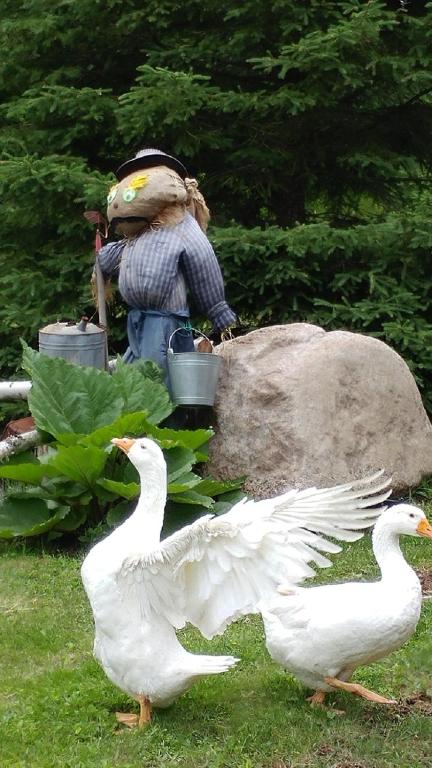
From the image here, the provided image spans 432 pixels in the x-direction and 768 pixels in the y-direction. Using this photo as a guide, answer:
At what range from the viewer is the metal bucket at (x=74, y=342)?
7.03 metres

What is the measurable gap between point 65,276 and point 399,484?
126 inches

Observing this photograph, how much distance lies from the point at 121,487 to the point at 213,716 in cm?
211

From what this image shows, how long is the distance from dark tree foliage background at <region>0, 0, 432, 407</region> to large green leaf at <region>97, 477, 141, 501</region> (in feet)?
7.94

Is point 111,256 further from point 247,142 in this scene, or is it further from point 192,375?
point 247,142

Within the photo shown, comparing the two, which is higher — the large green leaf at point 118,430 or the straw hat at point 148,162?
the straw hat at point 148,162

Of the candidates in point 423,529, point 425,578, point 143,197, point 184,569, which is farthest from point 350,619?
point 143,197

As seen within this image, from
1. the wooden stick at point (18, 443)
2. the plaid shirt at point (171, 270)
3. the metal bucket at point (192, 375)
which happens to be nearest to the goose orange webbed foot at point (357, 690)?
the metal bucket at point (192, 375)

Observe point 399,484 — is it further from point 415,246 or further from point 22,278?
point 22,278

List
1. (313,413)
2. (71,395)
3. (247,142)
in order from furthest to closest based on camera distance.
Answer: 1. (247,142)
2. (313,413)
3. (71,395)

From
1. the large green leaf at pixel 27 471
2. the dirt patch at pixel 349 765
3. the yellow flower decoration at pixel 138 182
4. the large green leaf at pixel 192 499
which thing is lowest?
the large green leaf at pixel 192 499

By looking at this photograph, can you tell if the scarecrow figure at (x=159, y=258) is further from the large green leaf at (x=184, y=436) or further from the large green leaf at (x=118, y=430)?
the large green leaf at (x=118, y=430)

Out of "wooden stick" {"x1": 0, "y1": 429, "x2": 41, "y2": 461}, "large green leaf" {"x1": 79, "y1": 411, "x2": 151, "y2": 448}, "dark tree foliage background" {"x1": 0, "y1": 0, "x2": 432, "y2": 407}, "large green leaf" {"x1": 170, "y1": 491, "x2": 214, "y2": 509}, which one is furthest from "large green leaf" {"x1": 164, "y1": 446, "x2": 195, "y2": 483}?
"dark tree foliage background" {"x1": 0, "y1": 0, "x2": 432, "y2": 407}

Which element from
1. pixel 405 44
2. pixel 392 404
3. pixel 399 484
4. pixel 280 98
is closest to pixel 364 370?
pixel 392 404

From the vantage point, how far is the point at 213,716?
4293 millimetres
